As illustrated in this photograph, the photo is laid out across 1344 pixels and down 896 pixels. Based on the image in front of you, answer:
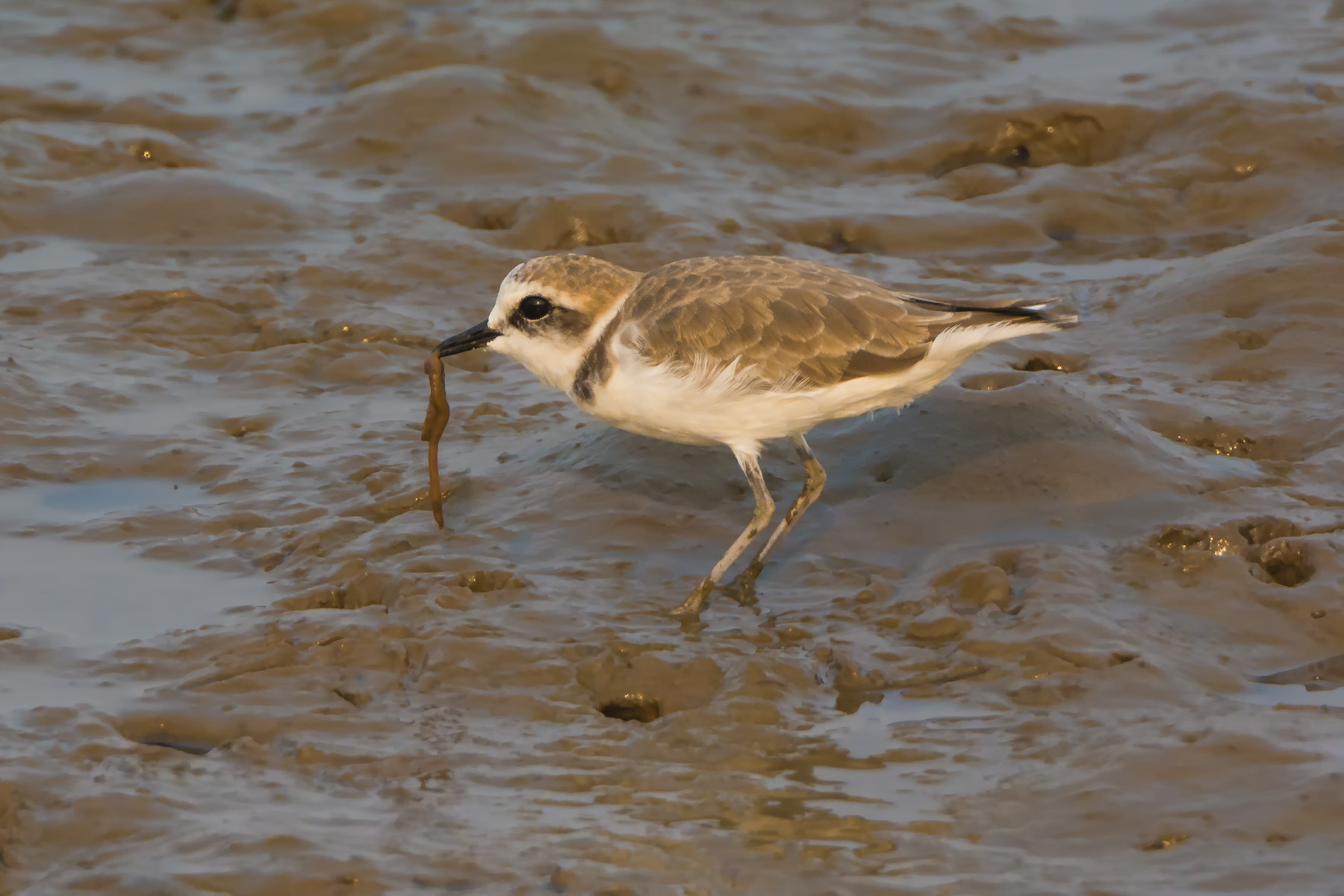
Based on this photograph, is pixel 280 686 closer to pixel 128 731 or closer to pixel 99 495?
pixel 128 731

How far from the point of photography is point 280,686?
6133 mm

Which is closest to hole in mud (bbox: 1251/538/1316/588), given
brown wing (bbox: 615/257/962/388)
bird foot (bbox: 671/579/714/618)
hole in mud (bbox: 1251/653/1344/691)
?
hole in mud (bbox: 1251/653/1344/691)

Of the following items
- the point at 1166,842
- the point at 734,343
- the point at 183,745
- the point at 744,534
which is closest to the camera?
the point at 1166,842

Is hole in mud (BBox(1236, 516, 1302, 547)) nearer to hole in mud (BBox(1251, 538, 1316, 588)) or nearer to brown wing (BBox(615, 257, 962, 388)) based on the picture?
hole in mud (BBox(1251, 538, 1316, 588))

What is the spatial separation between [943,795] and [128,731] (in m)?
3.09

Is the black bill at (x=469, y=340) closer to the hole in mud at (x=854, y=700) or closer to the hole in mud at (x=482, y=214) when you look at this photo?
the hole in mud at (x=854, y=700)

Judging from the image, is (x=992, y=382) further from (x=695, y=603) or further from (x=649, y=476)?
(x=695, y=603)

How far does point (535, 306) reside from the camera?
7.04m

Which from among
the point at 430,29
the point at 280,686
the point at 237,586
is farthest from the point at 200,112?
the point at 280,686

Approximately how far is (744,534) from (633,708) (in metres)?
1.24

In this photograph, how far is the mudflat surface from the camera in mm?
5262

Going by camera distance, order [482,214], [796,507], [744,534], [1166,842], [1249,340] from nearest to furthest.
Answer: [1166,842] < [744,534] < [796,507] < [1249,340] < [482,214]

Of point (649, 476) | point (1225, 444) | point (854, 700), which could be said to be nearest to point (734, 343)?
point (649, 476)

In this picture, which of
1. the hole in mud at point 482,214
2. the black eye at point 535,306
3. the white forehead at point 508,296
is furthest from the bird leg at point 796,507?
the hole in mud at point 482,214
